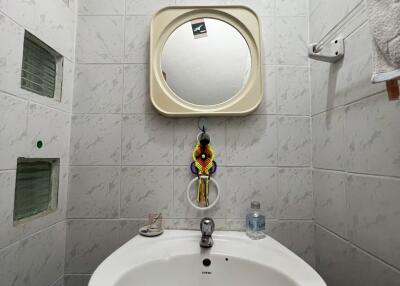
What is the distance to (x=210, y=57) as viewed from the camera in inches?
41.9

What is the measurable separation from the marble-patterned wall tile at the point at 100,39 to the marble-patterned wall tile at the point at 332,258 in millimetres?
1154

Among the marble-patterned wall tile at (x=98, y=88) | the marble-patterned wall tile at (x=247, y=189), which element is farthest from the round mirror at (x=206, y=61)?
the marble-patterned wall tile at (x=247, y=189)

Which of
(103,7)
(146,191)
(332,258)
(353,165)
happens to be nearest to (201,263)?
(146,191)

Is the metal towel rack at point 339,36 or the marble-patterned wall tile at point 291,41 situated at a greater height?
the marble-patterned wall tile at point 291,41

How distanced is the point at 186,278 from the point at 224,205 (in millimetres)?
326

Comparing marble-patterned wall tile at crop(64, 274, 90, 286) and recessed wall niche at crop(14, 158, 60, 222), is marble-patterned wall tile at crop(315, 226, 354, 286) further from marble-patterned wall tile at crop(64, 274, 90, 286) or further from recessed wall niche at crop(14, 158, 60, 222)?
recessed wall niche at crop(14, 158, 60, 222)

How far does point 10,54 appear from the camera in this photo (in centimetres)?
73

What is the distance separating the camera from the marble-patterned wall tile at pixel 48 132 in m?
0.83

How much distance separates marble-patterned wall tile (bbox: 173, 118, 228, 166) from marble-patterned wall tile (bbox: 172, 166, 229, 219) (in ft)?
0.14

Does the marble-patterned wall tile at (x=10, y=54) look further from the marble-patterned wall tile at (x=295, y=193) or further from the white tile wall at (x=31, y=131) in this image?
the marble-patterned wall tile at (x=295, y=193)

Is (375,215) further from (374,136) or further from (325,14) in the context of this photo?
(325,14)

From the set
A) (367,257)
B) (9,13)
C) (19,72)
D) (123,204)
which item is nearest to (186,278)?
(123,204)

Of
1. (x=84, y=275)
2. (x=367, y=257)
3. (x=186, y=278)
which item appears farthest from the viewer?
(x=84, y=275)

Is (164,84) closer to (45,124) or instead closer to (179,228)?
(45,124)
